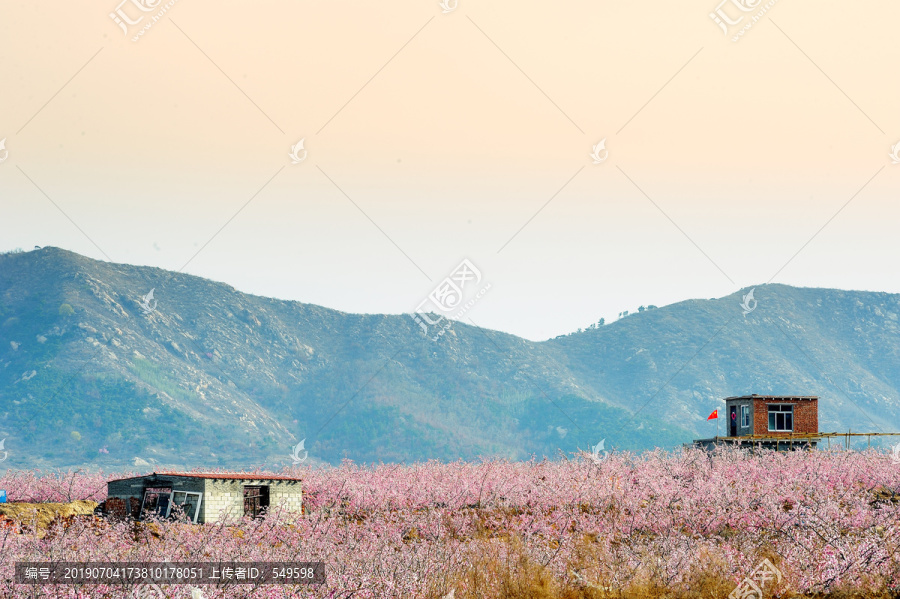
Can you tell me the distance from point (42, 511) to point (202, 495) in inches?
237

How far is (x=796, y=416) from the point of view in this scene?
2411 inches

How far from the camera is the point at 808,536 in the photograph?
88.6 ft

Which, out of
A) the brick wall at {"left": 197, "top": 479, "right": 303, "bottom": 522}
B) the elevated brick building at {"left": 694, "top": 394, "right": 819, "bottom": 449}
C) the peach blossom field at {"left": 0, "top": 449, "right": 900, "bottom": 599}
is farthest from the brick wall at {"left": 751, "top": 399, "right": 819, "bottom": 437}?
the brick wall at {"left": 197, "top": 479, "right": 303, "bottom": 522}

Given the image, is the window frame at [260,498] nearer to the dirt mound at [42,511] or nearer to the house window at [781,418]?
the dirt mound at [42,511]

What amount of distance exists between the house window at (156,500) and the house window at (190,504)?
1.42 feet

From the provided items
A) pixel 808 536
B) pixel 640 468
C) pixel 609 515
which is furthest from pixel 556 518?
pixel 640 468

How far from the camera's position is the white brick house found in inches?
1253

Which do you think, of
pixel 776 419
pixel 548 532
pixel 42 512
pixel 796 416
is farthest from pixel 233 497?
pixel 796 416

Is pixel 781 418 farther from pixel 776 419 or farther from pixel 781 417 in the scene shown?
pixel 776 419

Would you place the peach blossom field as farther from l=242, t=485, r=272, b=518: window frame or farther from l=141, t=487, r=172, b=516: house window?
l=141, t=487, r=172, b=516: house window

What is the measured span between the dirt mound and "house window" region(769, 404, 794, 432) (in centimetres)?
4166

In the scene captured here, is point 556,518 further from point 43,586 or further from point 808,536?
point 43,586

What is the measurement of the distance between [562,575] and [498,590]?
2.29 metres

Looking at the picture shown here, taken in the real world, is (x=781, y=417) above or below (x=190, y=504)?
above
